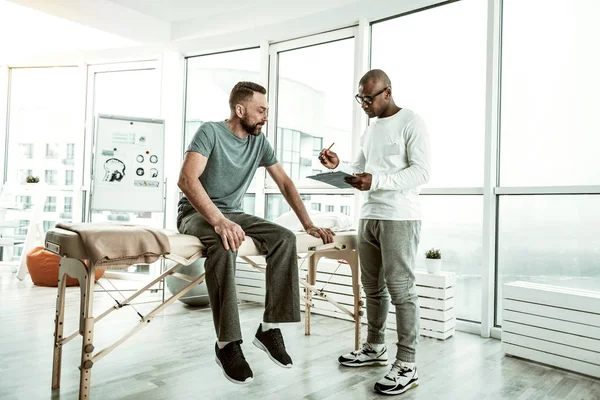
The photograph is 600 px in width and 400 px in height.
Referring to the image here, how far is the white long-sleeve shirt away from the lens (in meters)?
2.01

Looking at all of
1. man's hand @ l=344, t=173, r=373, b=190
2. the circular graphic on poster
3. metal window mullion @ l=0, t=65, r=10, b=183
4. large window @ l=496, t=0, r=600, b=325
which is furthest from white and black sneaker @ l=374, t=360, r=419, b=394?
metal window mullion @ l=0, t=65, r=10, b=183

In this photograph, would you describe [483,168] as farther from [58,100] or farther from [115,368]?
[58,100]

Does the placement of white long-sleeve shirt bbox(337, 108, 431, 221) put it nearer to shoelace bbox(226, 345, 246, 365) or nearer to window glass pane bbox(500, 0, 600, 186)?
shoelace bbox(226, 345, 246, 365)

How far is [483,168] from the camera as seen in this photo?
310cm

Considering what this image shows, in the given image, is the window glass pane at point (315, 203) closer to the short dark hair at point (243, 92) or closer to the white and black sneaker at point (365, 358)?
the white and black sneaker at point (365, 358)

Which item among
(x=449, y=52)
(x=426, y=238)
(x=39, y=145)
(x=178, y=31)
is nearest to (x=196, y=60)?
(x=178, y=31)

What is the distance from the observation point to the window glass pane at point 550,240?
107 inches

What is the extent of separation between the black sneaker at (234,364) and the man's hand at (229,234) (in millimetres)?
353

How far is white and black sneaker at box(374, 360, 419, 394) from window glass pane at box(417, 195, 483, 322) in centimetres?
130

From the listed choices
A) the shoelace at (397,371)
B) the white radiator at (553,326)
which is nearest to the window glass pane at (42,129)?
the shoelace at (397,371)

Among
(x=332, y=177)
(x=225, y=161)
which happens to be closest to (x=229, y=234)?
(x=225, y=161)

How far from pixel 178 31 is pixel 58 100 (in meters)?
1.69

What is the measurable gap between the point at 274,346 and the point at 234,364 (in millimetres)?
201

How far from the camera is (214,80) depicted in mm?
4688
